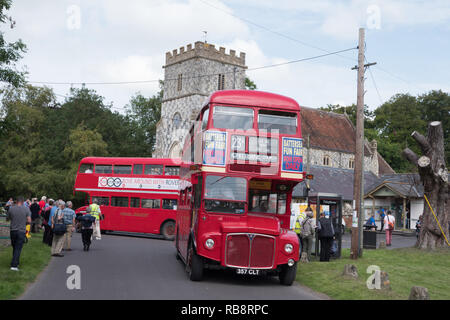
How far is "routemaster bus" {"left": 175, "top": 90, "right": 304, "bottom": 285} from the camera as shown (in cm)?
1162

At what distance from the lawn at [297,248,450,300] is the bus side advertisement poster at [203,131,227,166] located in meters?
3.76

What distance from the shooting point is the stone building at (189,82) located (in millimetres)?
56969

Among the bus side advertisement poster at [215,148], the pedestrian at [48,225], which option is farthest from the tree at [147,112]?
the bus side advertisement poster at [215,148]

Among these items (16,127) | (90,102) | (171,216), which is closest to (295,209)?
(171,216)

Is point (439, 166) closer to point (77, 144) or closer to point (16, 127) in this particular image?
point (16, 127)

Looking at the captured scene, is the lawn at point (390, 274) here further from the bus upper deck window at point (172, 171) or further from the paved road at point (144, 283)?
the bus upper deck window at point (172, 171)

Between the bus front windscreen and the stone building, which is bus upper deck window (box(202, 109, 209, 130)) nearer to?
the bus front windscreen

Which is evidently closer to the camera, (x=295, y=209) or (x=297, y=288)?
(x=297, y=288)

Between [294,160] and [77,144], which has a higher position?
[77,144]

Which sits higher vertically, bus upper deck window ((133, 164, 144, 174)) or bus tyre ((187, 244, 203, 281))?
bus upper deck window ((133, 164, 144, 174))

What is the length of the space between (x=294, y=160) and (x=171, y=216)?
50.3 feet

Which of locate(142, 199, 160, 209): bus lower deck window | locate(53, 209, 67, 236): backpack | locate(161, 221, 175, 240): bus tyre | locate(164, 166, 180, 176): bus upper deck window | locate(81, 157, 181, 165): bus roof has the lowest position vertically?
locate(161, 221, 175, 240): bus tyre

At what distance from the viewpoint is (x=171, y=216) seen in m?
26.9

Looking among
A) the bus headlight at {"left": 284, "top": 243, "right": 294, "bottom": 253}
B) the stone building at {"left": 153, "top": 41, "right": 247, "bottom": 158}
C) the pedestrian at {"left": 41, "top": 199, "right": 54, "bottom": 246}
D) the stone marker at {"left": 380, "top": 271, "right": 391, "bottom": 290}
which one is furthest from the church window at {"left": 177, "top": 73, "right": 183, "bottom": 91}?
the stone marker at {"left": 380, "top": 271, "right": 391, "bottom": 290}
